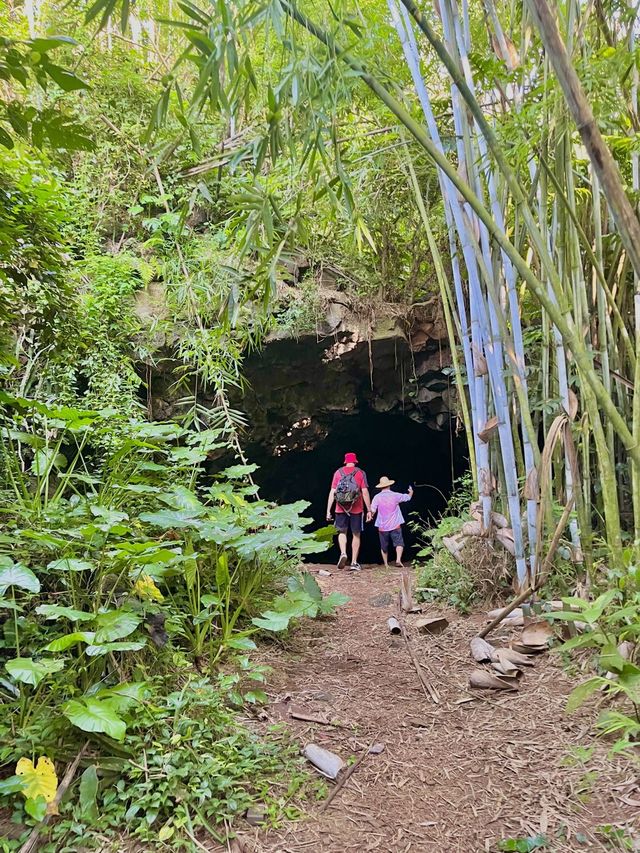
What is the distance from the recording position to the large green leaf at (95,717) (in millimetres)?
1262

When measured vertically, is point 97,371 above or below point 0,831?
above

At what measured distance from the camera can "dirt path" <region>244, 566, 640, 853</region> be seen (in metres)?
1.22

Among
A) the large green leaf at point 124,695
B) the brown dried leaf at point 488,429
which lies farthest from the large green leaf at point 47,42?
the brown dried leaf at point 488,429

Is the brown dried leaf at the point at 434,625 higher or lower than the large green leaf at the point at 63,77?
lower

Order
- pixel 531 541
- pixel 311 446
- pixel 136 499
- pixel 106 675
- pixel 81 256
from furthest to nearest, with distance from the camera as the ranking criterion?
1. pixel 311 446
2. pixel 81 256
3. pixel 136 499
4. pixel 531 541
5. pixel 106 675

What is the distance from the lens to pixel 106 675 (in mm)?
1559

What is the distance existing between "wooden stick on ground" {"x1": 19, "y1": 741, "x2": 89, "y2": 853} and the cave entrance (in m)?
5.12

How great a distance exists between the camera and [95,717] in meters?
1.30

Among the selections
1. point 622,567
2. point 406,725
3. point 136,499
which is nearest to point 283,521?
point 136,499

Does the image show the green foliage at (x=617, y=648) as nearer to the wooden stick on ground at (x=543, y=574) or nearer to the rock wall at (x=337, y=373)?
the wooden stick on ground at (x=543, y=574)

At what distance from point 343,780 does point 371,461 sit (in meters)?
7.41

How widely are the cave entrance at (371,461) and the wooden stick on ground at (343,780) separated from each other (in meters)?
4.99

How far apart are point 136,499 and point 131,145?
3.70 m

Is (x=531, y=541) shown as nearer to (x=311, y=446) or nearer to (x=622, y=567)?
(x=622, y=567)
